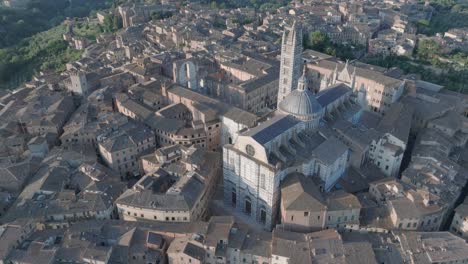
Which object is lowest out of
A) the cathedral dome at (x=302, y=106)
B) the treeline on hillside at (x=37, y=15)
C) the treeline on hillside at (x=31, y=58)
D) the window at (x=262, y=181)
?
the treeline on hillside at (x=31, y=58)

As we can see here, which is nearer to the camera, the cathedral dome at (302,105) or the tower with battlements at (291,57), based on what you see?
the cathedral dome at (302,105)

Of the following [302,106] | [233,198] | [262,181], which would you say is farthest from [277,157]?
[233,198]

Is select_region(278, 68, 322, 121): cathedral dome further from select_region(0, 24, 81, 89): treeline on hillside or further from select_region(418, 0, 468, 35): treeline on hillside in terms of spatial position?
select_region(418, 0, 468, 35): treeline on hillside

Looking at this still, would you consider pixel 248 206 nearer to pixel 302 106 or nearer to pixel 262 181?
pixel 262 181

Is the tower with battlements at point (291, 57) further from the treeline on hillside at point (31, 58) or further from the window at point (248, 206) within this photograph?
the treeline on hillside at point (31, 58)

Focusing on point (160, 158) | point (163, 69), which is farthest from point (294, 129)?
point (163, 69)

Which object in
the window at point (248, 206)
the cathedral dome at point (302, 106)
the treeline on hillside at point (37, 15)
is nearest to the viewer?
the window at point (248, 206)

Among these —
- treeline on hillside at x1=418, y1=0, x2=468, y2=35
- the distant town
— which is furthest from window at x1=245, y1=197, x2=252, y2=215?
treeline on hillside at x1=418, y1=0, x2=468, y2=35

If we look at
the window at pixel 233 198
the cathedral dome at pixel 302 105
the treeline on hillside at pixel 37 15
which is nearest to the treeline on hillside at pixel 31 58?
the treeline on hillside at pixel 37 15
